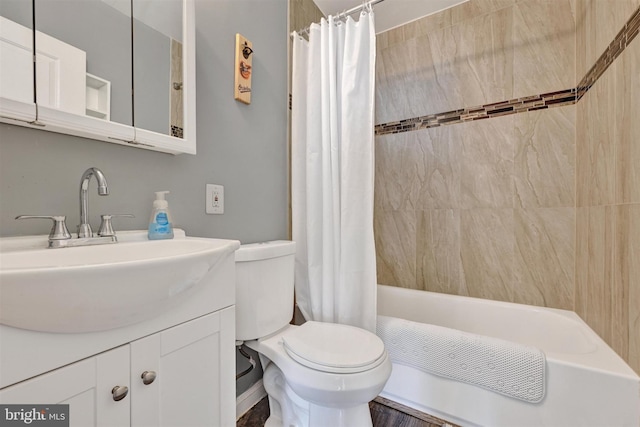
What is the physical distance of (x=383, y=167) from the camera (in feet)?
6.96

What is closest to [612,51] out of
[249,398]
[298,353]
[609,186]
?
[609,186]

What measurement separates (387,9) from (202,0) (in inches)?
49.9

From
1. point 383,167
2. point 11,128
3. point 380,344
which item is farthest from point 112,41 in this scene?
point 383,167

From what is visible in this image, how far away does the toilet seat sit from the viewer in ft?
3.11

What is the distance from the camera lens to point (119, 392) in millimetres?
584

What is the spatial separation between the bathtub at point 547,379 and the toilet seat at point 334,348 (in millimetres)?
388

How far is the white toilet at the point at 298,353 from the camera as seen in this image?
0.94 metres

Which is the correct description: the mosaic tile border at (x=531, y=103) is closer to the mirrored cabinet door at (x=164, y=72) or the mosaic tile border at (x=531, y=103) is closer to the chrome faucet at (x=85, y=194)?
the mirrored cabinet door at (x=164, y=72)

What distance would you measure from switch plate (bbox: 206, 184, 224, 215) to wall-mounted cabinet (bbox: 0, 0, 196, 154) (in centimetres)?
20

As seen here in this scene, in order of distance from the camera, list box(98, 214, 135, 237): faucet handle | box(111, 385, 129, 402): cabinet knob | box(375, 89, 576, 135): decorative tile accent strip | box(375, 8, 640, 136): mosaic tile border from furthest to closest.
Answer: box(375, 89, 576, 135): decorative tile accent strip < box(375, 8, 640, 136): mosaic tile border < box(98, 214, 135, 237): faucet handle < box(111, 385, 129, 402): cabinet knob

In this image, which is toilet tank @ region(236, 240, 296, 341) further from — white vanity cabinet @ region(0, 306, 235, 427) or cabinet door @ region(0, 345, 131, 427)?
cabinet door @ region(0, 345, 131, 427)

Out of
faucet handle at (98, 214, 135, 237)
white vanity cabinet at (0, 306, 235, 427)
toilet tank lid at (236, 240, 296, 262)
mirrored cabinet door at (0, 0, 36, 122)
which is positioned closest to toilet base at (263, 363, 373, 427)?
white vanity cabinet at (0, 306, 235, 427)

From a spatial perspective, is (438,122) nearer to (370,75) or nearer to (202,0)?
(370,75)

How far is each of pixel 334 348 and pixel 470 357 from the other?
0.58 m
